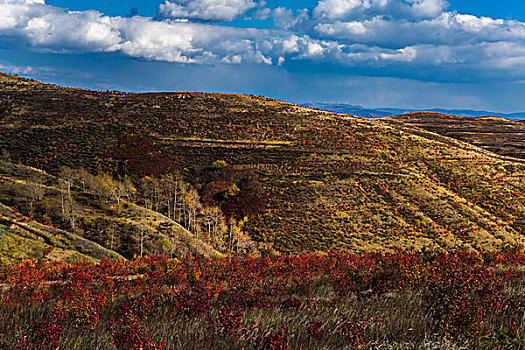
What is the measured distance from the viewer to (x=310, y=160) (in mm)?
66125

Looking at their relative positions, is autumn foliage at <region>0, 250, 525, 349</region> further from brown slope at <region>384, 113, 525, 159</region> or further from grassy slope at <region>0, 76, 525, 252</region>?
brown slope at <region>384, 113, 525, 159</region>

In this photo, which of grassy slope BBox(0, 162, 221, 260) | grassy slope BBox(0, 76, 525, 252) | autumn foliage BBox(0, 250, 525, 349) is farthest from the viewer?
grassy slope BBox(0, 76, 525, 252)

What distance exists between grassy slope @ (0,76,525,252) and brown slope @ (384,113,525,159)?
43440 millimetres

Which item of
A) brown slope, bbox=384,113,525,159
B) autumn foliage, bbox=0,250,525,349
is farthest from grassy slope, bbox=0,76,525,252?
brown slope, bbox=384,113,525,159

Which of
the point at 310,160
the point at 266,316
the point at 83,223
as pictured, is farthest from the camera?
the point at 310,160

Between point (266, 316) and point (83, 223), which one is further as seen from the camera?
point (83, 223)

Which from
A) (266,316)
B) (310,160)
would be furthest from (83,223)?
(310,160)

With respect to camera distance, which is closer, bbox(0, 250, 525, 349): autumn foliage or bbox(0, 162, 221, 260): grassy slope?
bbox(0, 250, 525, 349): autumn foliage

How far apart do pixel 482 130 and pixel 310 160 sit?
4197 inches

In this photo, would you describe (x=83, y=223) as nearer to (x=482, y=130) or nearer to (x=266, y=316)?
(x=266, y=316)

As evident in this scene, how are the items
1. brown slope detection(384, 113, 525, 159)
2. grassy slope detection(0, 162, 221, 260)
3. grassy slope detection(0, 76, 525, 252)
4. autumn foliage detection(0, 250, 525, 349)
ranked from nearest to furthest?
autumn foliage detection(0, 250, 525, 349) → grassy slope detection(0, 162, 221, 260) → grassy slope detection(0, 76, 525, 252) → brown slope detection(384, 113, 525, 159)

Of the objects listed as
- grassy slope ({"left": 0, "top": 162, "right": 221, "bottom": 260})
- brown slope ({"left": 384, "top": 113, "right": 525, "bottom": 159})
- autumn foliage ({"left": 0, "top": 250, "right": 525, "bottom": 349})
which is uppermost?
brown slope ({"left": 384, "top": 113, "right": 525, "bottom": 159})

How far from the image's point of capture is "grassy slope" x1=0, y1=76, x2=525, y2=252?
4875 centimetres

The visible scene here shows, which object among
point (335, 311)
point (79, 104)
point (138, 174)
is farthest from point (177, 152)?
point (335, 311)
